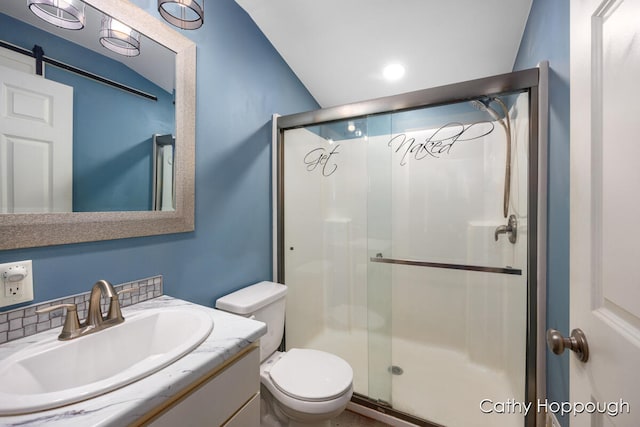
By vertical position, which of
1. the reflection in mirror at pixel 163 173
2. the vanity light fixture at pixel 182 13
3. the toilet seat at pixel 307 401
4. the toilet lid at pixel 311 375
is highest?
the vanity light fixture at pixel 182 13

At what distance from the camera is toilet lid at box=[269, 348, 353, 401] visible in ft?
3.97

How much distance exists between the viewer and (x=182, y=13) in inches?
46.7

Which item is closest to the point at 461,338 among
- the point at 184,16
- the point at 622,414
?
the point at 622,414

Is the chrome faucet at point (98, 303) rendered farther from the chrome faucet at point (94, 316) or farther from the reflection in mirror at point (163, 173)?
the reflection in mirror at point (163, 173)

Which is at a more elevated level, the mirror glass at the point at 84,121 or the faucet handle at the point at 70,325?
the mirror glass at the point at 84,121

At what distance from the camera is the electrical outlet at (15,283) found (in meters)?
0.78

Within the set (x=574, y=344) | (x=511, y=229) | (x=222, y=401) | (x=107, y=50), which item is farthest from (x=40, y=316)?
(x=511, y=229)

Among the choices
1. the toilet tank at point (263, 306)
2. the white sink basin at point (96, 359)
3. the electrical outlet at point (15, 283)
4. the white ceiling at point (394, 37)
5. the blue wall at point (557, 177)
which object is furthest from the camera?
the white ceiling at point (394, 37)

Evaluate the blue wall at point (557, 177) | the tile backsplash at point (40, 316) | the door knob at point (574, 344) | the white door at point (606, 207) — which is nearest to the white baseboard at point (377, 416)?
the blue wall at point (557, 177)

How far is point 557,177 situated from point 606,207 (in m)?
0.71

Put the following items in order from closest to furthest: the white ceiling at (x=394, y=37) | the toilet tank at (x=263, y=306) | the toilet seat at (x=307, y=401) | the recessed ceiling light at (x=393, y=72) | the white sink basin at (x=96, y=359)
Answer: the white sink basin at (x=96, y=359)
the toilet seat at (x=307, y=401)
the toilet tank at (x=263, y=306)
the white ceiling at (x=394, y=37)
the recessed ceiling light at (x=393, y=72)

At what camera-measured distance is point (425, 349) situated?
200cm

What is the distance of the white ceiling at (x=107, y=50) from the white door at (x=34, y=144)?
0.15 m

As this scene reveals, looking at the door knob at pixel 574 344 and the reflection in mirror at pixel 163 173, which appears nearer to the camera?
the door knob at pixel 574 344
